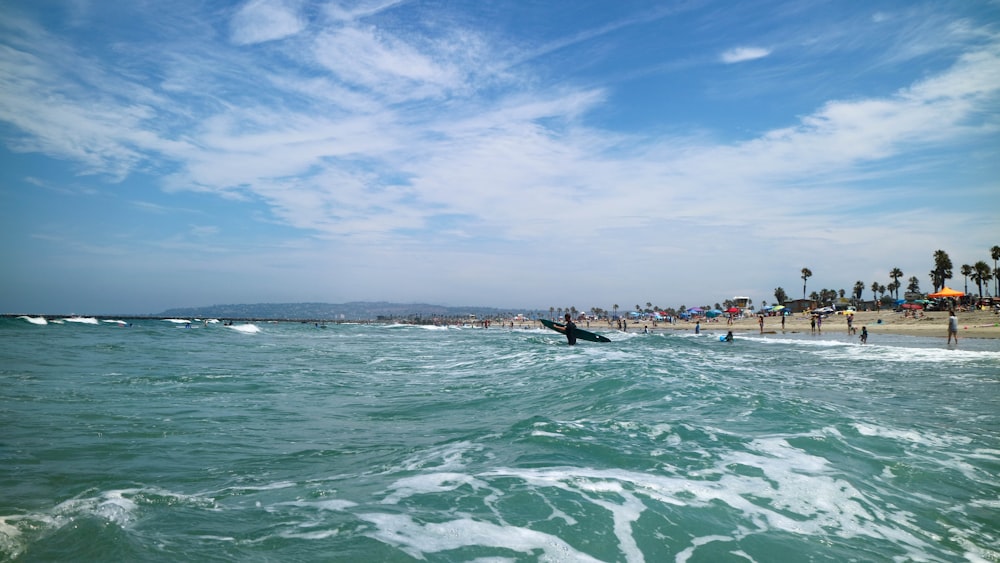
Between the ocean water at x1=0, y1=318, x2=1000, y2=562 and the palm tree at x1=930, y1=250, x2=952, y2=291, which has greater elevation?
the palm tree at x1=930, y1=250, x2=952, y2=291

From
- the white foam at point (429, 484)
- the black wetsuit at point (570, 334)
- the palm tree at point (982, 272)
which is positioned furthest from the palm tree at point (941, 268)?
the white foam at point (429, 484)

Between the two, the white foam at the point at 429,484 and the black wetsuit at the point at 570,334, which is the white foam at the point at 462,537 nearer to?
the white foam at the point at 429,484

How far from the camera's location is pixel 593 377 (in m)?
16.5

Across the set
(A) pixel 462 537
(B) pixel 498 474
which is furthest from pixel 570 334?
(A) pixel 462 537

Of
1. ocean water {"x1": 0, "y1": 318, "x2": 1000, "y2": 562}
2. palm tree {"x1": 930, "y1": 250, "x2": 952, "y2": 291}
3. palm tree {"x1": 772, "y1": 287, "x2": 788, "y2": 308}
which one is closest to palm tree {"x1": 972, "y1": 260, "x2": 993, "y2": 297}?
palm tree {"x1": 930, "y1": 250, "x2": 952, "y2": 291}

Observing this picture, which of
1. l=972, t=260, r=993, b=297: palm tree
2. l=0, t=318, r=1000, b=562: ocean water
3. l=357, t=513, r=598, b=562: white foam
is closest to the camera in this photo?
l=357, t=513, r=598, b=562: white foam

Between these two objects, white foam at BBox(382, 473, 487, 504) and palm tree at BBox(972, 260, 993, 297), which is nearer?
white foam at BBox(382, 473, 487, 504)

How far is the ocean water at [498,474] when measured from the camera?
4.74 m

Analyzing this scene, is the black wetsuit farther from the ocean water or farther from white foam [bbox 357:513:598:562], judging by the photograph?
white foam [bbox 357:513:598:562]

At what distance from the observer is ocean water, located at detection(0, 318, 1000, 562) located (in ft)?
15.5

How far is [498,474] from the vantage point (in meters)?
6.67

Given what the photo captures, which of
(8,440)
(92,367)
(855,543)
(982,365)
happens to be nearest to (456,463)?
(855,543)

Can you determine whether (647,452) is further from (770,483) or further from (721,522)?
(721,522)

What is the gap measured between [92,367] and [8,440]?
42.3 feet
